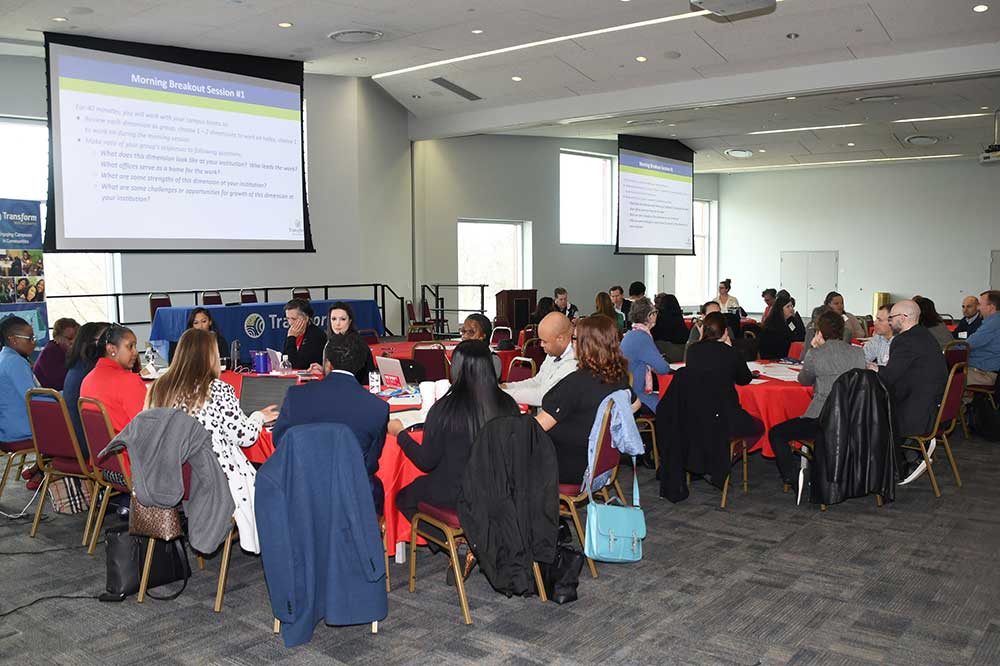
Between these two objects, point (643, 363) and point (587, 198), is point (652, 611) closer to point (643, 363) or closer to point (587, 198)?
point (643, 363)

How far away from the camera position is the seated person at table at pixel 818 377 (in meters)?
5.16

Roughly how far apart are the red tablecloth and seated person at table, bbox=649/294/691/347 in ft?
12.7

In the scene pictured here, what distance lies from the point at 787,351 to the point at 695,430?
4.18 metres

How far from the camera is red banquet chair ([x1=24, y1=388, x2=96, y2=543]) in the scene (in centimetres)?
430

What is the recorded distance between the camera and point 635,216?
1622 centimetres

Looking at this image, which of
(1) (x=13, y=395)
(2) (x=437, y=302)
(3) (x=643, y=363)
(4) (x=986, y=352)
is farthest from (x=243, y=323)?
(4) (x=986, y=352)

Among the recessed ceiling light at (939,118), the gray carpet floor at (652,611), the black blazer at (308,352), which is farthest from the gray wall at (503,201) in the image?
the gray carpet floor at (652,611)

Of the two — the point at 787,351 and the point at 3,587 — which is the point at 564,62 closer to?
the point at 787,351

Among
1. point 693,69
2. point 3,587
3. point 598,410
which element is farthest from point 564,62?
point 3,587

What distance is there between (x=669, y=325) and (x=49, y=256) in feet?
26.2

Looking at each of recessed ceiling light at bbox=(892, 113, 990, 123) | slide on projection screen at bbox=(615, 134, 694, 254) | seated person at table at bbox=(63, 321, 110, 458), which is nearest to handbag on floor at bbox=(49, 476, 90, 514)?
seated person at table at bbox=(63, 321, 110, 458)

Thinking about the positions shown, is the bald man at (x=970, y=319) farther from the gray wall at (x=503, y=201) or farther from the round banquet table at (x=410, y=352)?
the gray wall at (x=503, y=201)

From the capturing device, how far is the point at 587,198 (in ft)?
59.6

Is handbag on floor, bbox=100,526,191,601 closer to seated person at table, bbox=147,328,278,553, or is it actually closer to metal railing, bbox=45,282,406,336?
seated person at table, bbox=147,328,278,553
